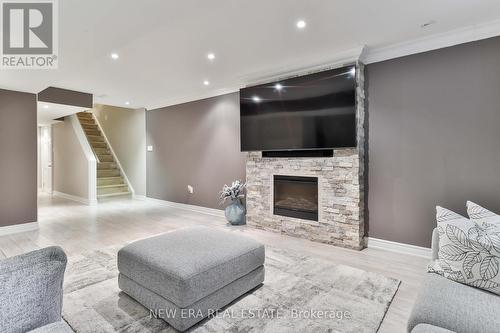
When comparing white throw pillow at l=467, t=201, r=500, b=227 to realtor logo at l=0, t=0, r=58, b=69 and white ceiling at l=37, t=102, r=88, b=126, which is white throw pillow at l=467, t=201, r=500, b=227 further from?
white ceiling at l=37, t=102, r=88, b=126

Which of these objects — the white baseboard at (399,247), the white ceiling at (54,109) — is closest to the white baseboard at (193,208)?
the white ceiling at (54,109)

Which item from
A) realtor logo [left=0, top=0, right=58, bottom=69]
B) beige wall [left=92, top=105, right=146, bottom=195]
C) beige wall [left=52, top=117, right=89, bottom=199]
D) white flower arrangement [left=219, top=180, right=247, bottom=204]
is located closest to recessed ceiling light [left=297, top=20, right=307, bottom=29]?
realtor logo [left=0, top=0, right=58, bottom=69]

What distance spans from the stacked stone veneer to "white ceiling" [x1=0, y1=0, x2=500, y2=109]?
2.42ft

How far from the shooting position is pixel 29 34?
241 centimetres

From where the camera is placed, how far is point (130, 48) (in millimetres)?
3219

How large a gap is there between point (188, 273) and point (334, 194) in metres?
2.34

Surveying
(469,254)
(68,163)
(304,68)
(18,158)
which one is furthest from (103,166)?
(469,254)

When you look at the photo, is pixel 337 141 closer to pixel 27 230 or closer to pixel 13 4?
pixel 13 4

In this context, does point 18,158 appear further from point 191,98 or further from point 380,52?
point 380,52

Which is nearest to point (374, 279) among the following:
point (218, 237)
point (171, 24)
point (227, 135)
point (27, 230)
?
point (218, 237)

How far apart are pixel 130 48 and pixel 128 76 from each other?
116 centimetres

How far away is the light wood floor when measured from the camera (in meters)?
2.55

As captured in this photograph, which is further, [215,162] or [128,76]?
[215,162]

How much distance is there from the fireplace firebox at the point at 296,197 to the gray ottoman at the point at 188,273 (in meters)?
1.67
